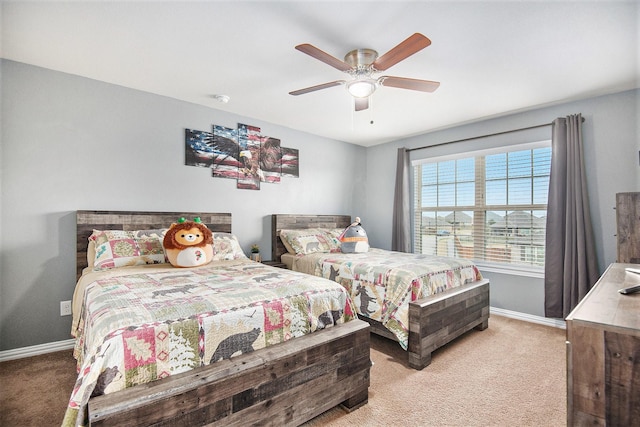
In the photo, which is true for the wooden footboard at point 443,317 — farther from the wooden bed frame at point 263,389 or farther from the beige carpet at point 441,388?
the wooden bed frame at point 263,389

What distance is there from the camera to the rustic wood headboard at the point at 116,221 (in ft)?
8.78

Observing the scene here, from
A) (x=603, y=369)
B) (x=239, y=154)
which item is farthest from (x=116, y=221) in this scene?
(x=603, y=369)

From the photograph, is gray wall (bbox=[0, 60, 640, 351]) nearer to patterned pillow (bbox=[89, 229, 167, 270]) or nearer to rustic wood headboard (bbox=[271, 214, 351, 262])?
rustic wood headboard (bbox=[271, 214, 351, 262])

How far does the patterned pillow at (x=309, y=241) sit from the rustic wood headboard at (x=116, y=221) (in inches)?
37.6

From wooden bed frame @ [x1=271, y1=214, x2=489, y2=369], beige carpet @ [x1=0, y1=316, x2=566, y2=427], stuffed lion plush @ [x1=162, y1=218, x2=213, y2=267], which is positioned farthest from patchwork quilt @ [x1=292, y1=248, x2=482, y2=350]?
stuffed lion plush @ [x1=162, y1=218, x2=213, y2=267]

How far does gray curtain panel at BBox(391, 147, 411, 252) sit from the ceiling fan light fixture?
236cm

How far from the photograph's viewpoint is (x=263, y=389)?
1.44 meters

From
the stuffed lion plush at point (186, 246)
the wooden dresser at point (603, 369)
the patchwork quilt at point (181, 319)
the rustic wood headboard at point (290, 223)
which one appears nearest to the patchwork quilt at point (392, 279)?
the patchwork quilt at point (181, 319)

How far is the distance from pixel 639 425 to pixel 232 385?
1417mm

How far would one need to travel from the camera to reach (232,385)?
53.1 inches

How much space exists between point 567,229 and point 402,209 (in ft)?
6.43

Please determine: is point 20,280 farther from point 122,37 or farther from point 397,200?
point 397,200

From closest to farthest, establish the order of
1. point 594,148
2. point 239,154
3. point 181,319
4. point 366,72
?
point 181,319
point 366,72
point 594,148
point 239,154

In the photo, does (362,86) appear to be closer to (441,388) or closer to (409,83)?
(409,83)
